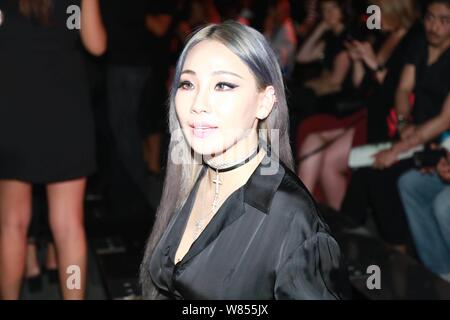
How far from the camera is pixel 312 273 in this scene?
1.25 m

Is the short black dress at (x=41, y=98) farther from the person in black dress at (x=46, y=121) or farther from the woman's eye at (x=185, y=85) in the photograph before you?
the woman's eye at (x=185, y=85)

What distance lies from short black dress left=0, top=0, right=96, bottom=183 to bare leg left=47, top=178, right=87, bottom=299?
6cm

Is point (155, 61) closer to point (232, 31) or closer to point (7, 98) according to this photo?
point (7, 98)

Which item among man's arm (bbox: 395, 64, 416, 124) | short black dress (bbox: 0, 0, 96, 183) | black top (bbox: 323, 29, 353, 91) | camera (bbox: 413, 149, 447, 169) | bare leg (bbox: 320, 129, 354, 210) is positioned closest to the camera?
short black dress (bbox: 0, 0, 96, 183)

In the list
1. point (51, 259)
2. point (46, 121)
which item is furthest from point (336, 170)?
point (46, 121)

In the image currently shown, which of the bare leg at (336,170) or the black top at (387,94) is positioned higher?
the black top at (387,94)

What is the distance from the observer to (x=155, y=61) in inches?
184

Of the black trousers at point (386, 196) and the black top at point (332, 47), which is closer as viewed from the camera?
the black trousers at point (386, 196)

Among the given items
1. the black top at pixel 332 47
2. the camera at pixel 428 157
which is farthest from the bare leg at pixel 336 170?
the black top at pixel 332 47

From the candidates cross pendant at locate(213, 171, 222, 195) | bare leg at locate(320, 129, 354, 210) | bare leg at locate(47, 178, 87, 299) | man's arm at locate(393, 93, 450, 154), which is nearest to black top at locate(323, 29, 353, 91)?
bare leg at locate(320, 129, 354, 210)

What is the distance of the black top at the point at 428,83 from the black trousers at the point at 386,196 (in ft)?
0.94

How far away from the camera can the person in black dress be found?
2.17 m

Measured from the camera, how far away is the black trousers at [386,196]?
127 inches

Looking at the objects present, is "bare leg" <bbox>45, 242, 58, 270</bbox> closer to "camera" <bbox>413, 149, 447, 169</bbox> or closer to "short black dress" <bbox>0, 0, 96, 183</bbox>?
"short black dress" <bbox>0, 0, 96, 183</bbox>
